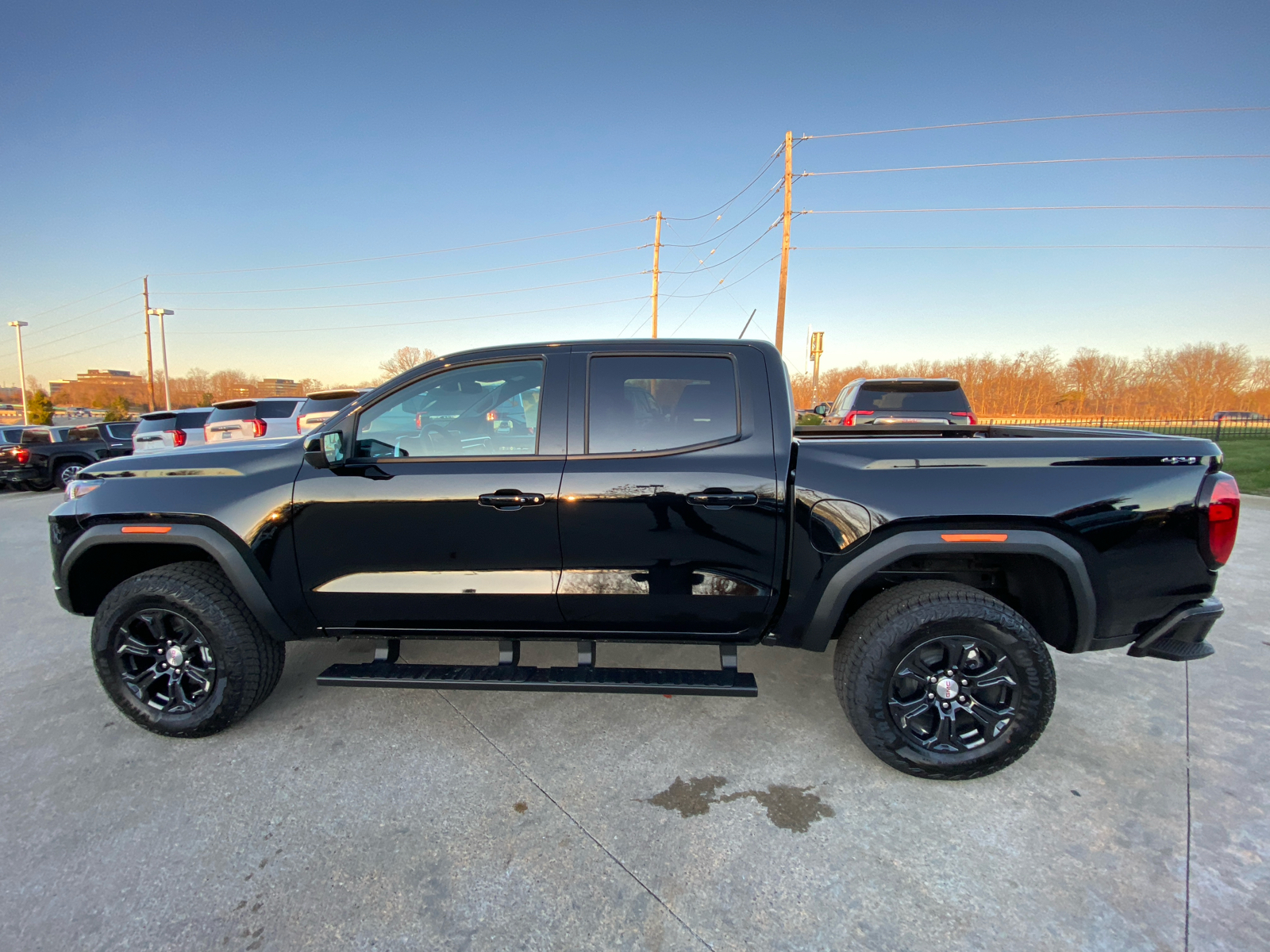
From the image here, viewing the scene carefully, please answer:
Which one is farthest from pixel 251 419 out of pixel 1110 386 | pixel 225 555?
pixel 1110 386

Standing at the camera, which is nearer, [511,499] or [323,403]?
[511,499]

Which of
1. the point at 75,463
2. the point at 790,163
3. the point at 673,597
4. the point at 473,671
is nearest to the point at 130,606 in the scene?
the point at 473,671

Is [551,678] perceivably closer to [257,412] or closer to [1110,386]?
[257,412]

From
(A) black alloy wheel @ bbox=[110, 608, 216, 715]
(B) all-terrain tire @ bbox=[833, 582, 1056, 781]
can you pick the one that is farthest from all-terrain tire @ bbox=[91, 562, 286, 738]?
(B) all-terrain tire @ bbox=[833, 582, 1056, 781]

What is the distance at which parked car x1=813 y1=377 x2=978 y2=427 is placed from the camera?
787cm

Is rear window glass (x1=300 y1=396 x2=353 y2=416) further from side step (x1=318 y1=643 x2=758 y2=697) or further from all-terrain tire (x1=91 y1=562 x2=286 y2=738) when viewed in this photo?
side step (x1=318 y1=643 x2=758 y2=697)

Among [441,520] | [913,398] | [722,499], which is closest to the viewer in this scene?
[722,499]

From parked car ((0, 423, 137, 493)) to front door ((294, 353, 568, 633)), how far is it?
1303cm

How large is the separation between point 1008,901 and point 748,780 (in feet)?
3.11

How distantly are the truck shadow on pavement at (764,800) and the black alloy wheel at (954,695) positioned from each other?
0.51 metres

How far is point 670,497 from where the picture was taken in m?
2.43

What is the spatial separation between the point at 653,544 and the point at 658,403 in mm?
660

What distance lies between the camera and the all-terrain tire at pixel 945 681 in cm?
235

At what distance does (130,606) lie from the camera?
104 inches
